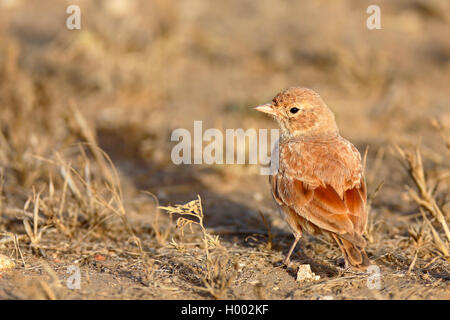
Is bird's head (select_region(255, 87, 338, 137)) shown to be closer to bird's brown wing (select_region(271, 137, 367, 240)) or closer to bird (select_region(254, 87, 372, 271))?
bird (select_region(254, 87, 372, 271))

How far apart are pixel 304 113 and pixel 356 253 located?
1171 millimetres

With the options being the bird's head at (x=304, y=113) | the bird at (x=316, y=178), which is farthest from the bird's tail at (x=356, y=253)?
the bird's head at (x=304, y=113)

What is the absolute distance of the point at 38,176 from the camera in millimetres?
5012

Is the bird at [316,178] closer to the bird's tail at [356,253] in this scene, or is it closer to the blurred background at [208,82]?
the bird's tail at [356,253]

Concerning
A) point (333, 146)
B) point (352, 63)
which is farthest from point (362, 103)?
point (333, 146)

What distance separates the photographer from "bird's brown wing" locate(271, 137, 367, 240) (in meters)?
3.33

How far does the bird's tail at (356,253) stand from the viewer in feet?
10.5

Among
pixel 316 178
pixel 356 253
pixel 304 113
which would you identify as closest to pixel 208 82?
pixel 304 113

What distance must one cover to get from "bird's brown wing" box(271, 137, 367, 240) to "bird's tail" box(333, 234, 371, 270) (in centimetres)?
3

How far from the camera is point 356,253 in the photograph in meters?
3.26

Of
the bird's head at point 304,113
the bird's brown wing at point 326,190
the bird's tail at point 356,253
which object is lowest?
the bird's tail at point 356,253

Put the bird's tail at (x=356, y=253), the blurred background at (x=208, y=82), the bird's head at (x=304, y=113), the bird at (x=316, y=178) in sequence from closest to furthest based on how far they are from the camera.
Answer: the bird's tail at (x=356, y=253) → the bird at (x=316, y=178) → the bird's head at (x=304, y=113) → the blurred background at (x=208, y=82)

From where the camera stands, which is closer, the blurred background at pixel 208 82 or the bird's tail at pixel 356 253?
the bird's tail at pixel 356 253
